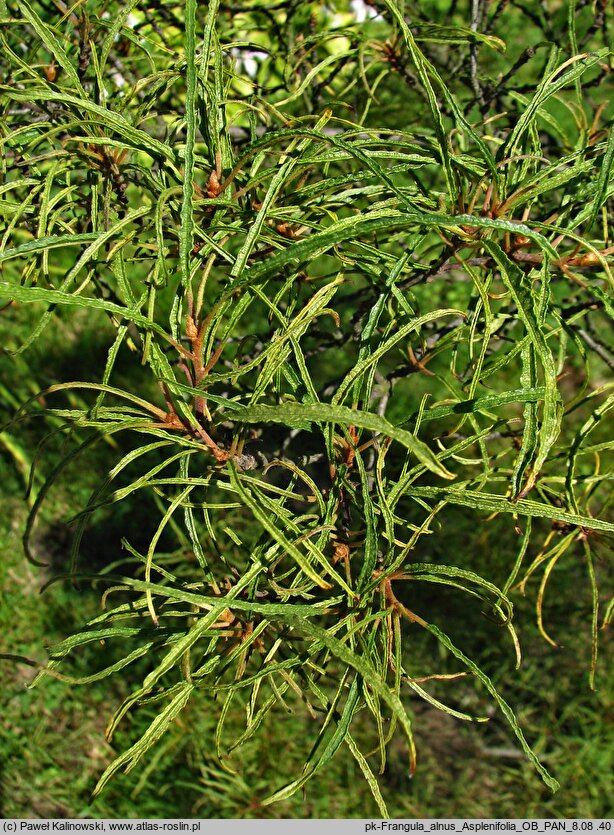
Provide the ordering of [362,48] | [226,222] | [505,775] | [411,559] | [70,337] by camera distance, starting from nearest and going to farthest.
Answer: [226,222] → [362,48] → [505,775] → [411,559] → [70,337]

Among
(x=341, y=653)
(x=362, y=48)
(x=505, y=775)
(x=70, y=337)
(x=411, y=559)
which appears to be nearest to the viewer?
(x=341, y=653)

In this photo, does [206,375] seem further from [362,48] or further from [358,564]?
[358,564]

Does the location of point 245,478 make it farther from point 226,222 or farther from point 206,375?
point 226,222

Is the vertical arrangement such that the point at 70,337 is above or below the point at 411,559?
above

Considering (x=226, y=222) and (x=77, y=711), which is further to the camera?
(x=77, y=711)

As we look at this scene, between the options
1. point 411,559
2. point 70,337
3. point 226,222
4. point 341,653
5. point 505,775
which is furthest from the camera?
point 70,337

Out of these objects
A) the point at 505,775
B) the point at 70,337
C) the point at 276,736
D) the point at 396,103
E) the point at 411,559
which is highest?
the point at 396,103

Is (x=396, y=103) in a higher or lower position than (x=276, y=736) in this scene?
higher

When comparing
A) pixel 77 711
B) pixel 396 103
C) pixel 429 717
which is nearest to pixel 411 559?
pixel 429 717

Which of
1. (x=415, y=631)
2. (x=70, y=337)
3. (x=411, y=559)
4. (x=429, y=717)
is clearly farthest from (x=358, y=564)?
(x=70, y=337)
